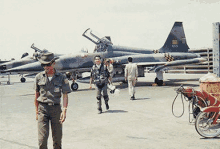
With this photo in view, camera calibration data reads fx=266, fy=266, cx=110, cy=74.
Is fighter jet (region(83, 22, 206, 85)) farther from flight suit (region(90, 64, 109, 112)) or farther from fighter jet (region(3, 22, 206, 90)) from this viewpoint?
flight suit (region(90, 64, 109, 112))

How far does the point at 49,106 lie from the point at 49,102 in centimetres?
6

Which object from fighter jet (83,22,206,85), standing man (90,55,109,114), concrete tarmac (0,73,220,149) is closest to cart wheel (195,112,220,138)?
concrete tarmac (0,73,220,149)

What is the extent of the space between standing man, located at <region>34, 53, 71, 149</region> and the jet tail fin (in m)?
19.2

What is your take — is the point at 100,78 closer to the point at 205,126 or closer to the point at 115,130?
the point at 115,130

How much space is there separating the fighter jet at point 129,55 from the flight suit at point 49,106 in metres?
12.2

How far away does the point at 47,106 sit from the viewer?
4074 mm

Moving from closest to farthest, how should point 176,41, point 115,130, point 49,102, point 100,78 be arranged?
point 49,102
point 115,130
point 100,78
point 176,41

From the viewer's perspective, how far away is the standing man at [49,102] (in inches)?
159

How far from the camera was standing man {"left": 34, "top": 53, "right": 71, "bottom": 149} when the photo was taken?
159 inches

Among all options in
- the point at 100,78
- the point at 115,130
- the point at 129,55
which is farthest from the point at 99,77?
the point at 129,55

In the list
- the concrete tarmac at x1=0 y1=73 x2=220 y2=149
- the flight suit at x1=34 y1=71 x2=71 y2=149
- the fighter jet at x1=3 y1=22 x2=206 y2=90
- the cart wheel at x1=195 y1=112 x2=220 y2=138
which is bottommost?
the concrete tarmac at x1=0 y1=73 x2=220 y2=149

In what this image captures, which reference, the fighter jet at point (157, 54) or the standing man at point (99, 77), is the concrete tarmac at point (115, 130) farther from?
the fighter jet at point (157, 54)

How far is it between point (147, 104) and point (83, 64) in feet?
26.8

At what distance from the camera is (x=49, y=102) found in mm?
4062
